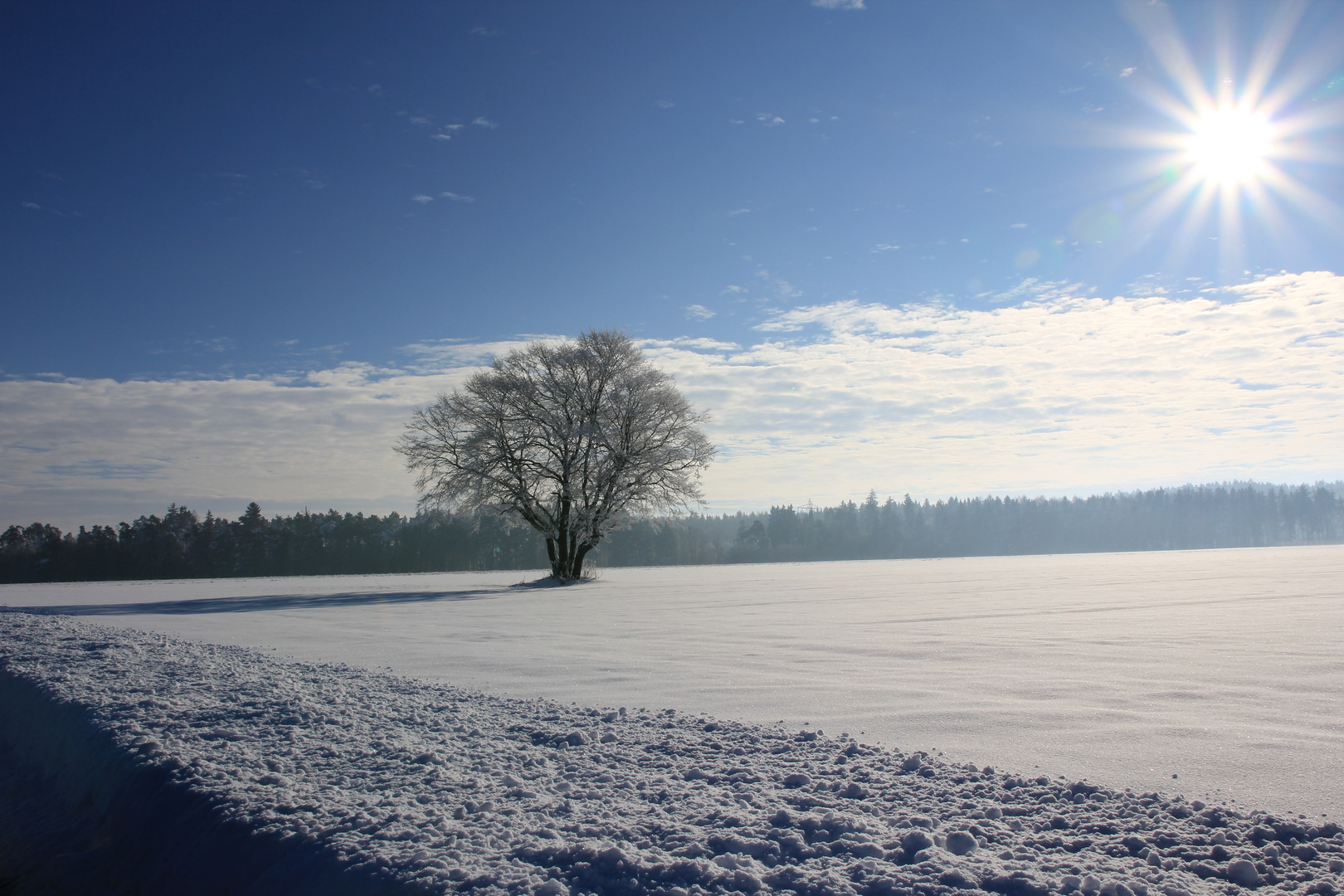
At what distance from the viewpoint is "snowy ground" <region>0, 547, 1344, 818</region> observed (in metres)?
3.93

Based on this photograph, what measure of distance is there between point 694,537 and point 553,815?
Result: 11274 centimetres

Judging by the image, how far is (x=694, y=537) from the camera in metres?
115

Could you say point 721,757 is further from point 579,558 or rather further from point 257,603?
point 579,558

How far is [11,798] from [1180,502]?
166900 millimetres

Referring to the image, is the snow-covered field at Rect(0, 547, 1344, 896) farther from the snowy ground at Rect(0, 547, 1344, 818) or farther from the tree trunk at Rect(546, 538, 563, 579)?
the tree trunk at Rect(546, 538, 563, 579)

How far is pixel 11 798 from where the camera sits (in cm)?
532

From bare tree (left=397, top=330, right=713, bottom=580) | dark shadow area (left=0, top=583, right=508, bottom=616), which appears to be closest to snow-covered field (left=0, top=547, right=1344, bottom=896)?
dark shadow area (left=0, top=583, right=508, bottom=616)

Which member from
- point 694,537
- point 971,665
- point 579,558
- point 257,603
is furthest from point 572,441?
point 694,537

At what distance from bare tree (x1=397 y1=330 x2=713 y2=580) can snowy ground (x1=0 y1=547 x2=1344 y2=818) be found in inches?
390

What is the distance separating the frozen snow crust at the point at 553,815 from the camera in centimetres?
262

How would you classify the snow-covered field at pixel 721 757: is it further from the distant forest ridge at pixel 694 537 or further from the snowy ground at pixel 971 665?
the distant forest ridge at pixel 694 537

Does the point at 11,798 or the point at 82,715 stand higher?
the point at 82,715

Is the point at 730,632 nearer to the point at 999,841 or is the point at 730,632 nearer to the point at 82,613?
the point at 999,841

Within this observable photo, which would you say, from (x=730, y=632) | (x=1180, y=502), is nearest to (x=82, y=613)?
(x=730, y=632)
